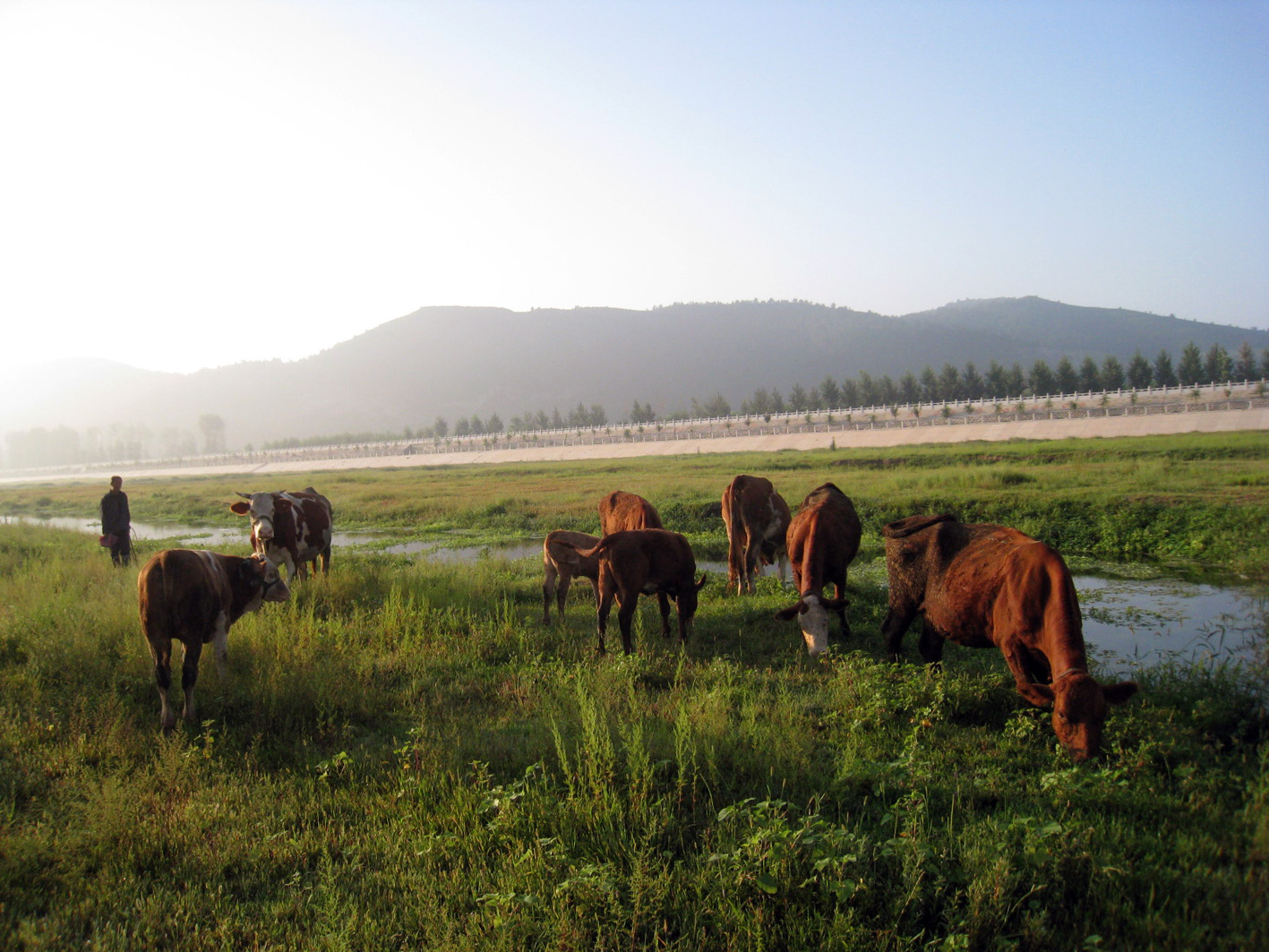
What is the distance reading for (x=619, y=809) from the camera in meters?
4.62

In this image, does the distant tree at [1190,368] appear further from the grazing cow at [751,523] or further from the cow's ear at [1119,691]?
the cow's ear at [1119,691]

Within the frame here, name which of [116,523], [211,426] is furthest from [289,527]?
[211,426]

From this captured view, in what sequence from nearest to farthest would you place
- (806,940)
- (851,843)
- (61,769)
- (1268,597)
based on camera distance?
(806,940) → (851,843) → (61,769) → (1268,597)

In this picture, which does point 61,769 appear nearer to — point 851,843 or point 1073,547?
point 851,843

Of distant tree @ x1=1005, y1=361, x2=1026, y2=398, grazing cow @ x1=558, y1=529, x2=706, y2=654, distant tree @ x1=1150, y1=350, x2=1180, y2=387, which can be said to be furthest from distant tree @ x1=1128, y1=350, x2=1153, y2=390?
grazing cow @ x1=558, y1=529, x2=706, y2=654

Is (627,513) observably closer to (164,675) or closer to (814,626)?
(814,626)

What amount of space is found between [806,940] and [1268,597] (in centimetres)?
1089

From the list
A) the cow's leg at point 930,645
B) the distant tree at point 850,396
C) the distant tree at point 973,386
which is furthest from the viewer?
the distant tree at point 850,396

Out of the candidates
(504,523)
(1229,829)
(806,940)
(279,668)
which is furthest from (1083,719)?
(504,523)

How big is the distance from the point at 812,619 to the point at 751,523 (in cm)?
487

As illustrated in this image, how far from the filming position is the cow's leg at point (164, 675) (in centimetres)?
677

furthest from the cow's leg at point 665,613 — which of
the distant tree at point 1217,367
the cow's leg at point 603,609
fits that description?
the distant tree at point 1217,367

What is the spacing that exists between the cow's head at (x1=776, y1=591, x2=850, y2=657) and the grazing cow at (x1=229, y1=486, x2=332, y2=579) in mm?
8899

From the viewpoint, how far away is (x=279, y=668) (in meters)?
7.78
